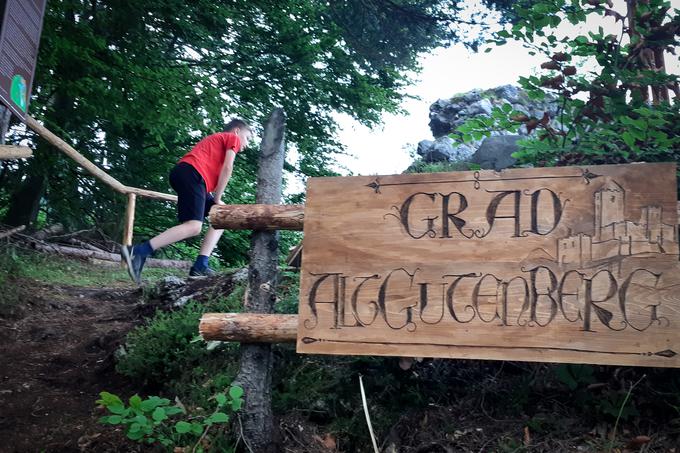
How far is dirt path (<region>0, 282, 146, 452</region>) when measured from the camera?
3707 mm

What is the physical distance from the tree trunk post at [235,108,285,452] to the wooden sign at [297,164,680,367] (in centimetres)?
38

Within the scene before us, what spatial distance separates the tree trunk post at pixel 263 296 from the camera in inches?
124

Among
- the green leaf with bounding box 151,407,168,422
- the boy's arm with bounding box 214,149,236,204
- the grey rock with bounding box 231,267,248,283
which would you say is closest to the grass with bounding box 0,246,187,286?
the grey rock with bounding box 231,267,248,283

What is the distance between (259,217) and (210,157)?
86.2 inches

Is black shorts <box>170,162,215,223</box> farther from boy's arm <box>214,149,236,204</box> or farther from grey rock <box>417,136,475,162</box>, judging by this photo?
grey rock <box>417,136,475,162</box>

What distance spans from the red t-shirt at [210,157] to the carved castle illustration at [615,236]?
3.18 meters

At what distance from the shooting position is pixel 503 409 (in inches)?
127

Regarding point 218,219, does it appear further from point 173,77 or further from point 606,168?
point 173,77

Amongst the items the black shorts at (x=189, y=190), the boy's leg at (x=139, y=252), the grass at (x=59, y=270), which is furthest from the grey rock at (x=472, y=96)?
the boy's leg at (x=139, y=252)

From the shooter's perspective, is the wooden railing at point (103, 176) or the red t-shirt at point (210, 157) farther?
the wooden railing at point (103, 176)

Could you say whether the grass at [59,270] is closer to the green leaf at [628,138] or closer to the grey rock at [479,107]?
the green leaf at [628,138]

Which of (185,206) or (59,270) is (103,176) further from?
(59,270)

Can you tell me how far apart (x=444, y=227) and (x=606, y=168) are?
77 centimetres

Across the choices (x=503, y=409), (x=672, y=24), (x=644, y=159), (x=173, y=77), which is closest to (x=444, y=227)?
(x=503, y=409)
